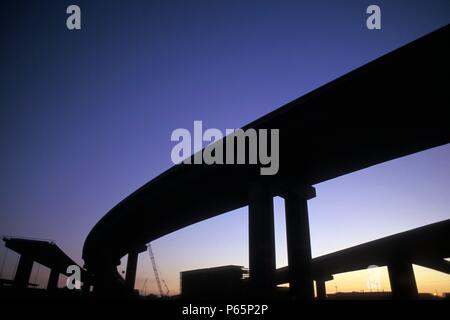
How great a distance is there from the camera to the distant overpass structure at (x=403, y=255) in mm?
38844

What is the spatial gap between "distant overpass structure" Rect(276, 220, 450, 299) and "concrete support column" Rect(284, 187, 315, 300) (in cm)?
2328

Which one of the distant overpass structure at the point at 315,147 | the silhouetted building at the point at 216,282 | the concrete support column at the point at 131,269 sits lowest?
the silhouetted building at the point at 216,282

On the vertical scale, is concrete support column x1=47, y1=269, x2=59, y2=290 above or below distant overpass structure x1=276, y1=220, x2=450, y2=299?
below

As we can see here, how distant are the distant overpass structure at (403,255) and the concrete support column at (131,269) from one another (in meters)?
35.5

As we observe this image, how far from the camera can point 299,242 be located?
24.6m

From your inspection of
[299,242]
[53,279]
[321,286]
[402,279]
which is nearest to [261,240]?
[299,242]

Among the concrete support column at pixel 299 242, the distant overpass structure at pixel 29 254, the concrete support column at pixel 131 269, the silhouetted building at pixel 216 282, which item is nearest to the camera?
the concrete support column at pixel 299 242

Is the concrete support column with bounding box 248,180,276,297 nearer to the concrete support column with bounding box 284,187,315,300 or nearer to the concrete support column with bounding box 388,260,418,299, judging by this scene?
the concrete support column with bounding box 284,187,315,300

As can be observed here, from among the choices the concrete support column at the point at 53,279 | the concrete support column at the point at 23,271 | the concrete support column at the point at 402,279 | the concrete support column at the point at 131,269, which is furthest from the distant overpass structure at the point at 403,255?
the concrete support column at the point at 53,279

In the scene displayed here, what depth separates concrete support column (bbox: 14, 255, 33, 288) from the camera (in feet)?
177

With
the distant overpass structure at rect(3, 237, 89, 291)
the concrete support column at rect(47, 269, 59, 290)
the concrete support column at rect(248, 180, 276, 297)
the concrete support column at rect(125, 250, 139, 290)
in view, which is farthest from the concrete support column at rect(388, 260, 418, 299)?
the concrete support column at rect(47, 269, 59, 290)

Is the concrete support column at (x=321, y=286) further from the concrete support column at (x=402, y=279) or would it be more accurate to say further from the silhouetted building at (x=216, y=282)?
the silhouetted building at (x=216, y=282)
